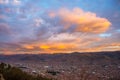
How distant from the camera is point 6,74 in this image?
20781mm

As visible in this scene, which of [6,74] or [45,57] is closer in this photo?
[6,74]

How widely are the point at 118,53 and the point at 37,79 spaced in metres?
157

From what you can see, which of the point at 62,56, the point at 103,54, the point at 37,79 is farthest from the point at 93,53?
the point at 37,79

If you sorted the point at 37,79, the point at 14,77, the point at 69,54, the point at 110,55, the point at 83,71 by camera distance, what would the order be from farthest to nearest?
the point at 69,54
the point at 110,55
the point at 37,79
the point at 14,77
the point at 83,71

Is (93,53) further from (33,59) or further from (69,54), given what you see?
(33,59)

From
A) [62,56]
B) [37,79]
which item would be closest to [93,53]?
[62,56]

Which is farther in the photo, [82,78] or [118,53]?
[118,53]

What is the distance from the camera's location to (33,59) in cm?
18825

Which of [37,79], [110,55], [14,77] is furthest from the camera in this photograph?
[110,55]

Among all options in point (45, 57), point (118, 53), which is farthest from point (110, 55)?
point (45, 57)

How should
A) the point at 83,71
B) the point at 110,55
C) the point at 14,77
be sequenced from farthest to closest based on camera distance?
1. the point at 110,55
2. the point at 14,77
3. the point at 83,71

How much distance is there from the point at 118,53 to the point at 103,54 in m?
9.68

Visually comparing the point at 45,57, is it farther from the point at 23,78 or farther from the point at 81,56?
the point at 23,78

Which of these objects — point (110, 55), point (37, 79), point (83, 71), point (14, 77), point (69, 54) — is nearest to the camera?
point (83, 71)
